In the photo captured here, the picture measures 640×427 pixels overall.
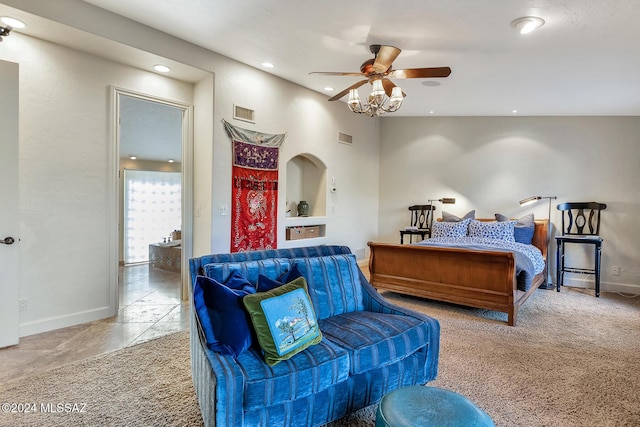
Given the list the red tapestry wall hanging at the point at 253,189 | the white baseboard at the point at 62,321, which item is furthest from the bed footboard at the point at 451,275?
the white baseboard at the point at 62,321

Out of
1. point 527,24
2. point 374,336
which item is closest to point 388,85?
point 527,24

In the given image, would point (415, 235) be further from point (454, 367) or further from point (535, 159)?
point (454, 367)

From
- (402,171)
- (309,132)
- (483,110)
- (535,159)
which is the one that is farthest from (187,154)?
(535,159)

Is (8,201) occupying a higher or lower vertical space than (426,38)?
lower

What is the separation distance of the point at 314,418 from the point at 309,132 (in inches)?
168

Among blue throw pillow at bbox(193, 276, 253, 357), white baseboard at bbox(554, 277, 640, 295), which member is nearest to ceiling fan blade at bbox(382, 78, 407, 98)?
blue throw pillow at bbox(193, 276, 253, 357)

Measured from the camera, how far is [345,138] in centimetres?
607

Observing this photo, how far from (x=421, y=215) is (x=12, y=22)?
6.05m

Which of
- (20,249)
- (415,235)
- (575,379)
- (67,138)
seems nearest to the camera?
(575,379)

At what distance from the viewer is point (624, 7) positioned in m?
2.57

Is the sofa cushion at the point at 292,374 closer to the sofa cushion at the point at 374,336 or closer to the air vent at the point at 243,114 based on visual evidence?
the sofa cushion at the point at 374,336

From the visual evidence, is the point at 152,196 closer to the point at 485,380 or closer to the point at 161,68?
the point at 161,68

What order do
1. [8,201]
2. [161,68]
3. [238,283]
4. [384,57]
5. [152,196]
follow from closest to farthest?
[238,283] < [8,201] < [384,57] < [161,68] < [152,196]

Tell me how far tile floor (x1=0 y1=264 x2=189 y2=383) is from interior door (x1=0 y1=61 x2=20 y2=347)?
10.4 inches
